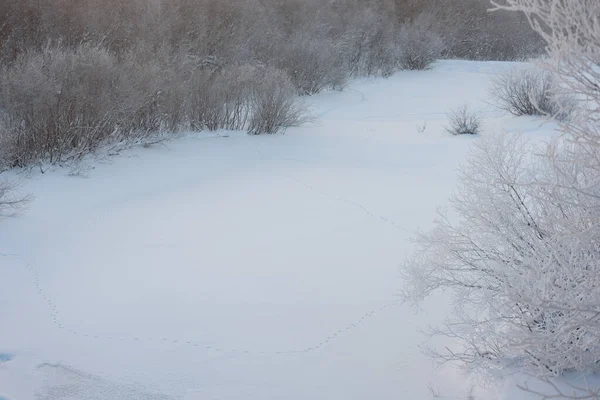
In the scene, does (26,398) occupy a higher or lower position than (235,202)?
higher

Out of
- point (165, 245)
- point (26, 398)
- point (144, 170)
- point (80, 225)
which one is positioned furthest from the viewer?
point (144, 170)

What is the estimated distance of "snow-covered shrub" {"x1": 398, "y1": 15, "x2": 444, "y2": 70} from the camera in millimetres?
26328

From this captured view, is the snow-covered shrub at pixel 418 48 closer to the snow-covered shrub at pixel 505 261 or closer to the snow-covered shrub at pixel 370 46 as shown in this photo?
the snow-covered shrub at pixel 370 46

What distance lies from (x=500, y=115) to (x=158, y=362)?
12847 mm

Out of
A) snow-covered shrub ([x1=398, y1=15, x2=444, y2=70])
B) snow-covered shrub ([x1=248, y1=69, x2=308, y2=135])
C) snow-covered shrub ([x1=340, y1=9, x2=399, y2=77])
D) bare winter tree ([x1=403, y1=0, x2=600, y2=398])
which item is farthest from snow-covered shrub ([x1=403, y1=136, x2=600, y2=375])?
snow-covered shrub ([x1=398, y1=15, x2=444, y2=70])

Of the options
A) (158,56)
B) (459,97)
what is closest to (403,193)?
(158,56)

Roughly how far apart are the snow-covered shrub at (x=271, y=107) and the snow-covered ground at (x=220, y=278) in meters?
1.55

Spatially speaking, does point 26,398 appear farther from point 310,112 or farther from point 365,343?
point 310,112

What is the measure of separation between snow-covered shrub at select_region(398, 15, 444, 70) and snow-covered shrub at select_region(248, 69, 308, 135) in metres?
12.4

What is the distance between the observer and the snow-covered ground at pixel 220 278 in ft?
16.9

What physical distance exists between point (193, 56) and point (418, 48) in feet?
33.7

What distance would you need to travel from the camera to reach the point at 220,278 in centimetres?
700

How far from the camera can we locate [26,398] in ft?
15.7

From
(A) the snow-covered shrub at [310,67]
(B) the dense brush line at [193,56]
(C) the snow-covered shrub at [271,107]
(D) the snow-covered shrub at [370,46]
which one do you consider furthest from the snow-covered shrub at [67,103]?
(D) the snow-covered shrub at [370,46]
